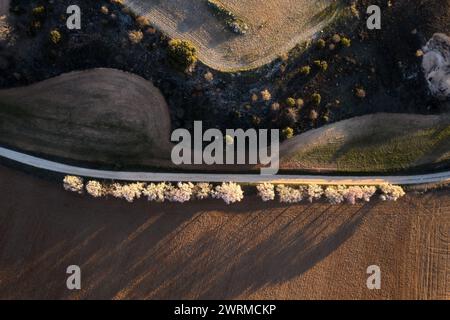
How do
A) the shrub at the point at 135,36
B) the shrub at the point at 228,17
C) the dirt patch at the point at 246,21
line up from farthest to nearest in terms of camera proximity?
1. the shrub at the point at 228,17
2. the dirt patch at the point at 246,21
3. the shrub at the point at 135,36

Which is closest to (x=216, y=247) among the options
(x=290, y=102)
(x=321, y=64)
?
(x=290, y=102)

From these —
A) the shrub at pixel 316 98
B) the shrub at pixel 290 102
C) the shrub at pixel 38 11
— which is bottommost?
the shrub at pixel 290 102

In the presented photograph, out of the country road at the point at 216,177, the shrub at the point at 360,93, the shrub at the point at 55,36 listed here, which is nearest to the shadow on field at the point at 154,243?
the country road at the point at 216,177

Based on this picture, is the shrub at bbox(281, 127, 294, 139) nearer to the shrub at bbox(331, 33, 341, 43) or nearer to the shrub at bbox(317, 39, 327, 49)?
the shrub at bbox(317, 39, 327, 49)

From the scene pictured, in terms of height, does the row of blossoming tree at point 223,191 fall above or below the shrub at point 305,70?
below

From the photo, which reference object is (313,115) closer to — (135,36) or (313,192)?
(313,192)

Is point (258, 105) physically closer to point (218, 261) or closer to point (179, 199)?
point (179, 199)

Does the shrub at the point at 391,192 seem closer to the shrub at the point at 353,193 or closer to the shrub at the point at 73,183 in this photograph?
the shrub at the point at 353,193
